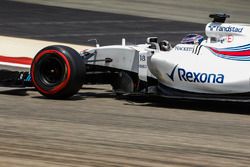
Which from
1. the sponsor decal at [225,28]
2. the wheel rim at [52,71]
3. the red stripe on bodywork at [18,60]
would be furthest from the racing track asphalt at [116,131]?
the red stripe on bodywork at [18,60]

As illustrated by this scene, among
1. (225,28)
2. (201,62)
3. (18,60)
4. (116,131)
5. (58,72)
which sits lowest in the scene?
(18,60)

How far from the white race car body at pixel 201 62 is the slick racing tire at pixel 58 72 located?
0.61 meters

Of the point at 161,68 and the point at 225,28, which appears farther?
the point at 225,28

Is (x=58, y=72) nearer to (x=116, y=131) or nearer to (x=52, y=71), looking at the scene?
(x=52, y=71)

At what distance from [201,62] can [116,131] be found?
197cm

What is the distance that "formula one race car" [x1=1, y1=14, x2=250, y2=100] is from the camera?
9125 mm

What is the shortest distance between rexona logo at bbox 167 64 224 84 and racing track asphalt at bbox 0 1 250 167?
40 centimetres

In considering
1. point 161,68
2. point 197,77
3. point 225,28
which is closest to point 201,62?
point 197,77

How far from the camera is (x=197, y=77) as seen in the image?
9.25 m

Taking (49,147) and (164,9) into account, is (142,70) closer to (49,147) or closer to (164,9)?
(49,147)

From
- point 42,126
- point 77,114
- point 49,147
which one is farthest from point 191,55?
point 49,147

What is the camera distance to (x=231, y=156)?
6.70m

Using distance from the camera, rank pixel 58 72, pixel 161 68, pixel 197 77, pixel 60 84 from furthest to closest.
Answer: pixel 58 72 → pixel 60 84 → pixel 161 68 → pixel 197 77

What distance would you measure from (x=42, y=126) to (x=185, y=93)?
2.23 meters
